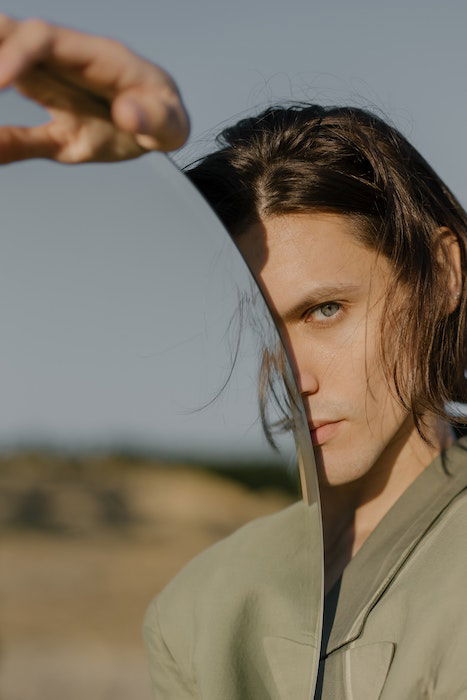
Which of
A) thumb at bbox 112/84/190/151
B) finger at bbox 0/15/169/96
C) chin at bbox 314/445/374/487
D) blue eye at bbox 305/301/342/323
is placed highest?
finger at bbox 0/15/169/96

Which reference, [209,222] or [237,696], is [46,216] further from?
[237,696]

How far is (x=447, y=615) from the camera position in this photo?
104cm

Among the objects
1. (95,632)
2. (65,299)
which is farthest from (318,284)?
(95,632)

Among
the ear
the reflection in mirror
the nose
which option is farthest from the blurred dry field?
the ear

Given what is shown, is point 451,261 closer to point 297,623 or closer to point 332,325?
point 332,325

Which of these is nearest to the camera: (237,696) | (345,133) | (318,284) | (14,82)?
(14,82)

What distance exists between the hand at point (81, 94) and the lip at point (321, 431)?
16.6 inches

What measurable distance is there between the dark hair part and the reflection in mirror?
1.07 feet

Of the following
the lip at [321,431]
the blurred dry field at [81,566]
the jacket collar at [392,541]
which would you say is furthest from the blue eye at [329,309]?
the blurred dry field at [81,566]

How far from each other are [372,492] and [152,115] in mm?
632

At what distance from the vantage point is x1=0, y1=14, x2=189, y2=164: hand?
0.82 metres

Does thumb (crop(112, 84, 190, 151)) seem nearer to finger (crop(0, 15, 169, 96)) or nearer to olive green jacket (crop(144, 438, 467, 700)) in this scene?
finger (crop(0, 15, 169, 96))

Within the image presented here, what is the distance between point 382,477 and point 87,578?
0.54 metres

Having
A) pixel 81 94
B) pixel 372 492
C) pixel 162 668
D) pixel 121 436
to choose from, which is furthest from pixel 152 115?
pixel 372 492
